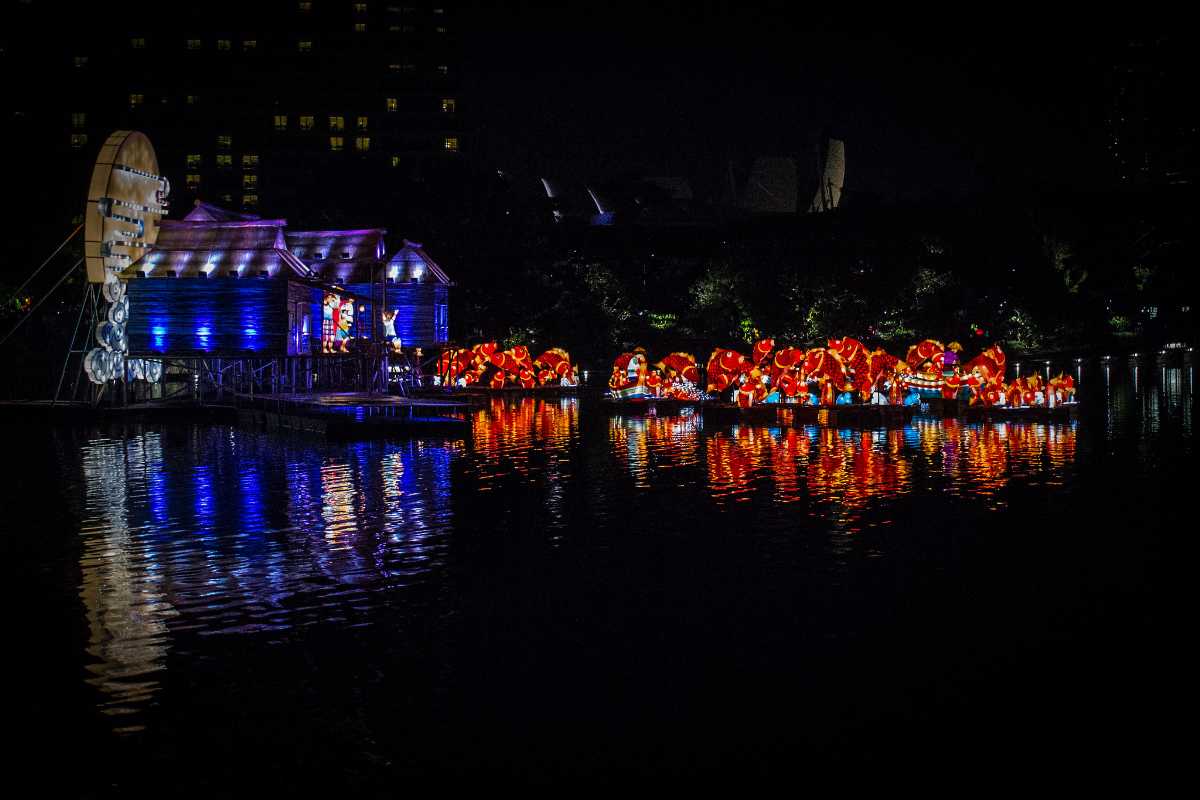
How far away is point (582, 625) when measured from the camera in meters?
11.1

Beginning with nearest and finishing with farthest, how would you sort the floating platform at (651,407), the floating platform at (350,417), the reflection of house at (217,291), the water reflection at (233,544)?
the water reflection at (233,544)
the floating platform at (350,417)
the reflection of house at (217,291)
the floating platform at (651,407)

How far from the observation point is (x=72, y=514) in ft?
57.6

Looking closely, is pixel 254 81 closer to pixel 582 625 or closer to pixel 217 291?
pixel 217 291

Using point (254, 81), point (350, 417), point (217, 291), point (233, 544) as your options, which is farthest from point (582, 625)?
point (254, 81)

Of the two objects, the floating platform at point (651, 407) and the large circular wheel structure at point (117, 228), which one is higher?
the large circular wheel structure at point (117, 228)

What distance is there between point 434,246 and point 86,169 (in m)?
16.8

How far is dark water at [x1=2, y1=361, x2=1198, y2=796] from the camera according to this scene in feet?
26.1

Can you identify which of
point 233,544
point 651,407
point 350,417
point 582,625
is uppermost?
point 350,417

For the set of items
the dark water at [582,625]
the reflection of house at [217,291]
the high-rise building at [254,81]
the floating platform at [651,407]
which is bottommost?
the dark water at [582,625]

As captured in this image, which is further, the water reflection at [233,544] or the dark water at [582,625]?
the water reflection at [233,544]

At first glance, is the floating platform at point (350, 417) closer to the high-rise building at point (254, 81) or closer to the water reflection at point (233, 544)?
the water reflection at point (233, 544)

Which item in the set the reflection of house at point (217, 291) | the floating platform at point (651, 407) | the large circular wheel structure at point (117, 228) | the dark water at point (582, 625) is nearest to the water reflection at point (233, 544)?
the dark water at point (582, 625)

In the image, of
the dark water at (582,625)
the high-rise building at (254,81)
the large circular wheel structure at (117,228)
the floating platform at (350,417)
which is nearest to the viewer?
the dark water at (582,625)

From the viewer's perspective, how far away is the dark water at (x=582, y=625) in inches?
313
